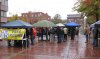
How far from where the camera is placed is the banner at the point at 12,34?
78.2ft

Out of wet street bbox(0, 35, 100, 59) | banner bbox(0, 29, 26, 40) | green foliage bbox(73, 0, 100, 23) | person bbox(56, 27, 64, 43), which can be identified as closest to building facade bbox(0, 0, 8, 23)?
green foliage bbox(73, 0, 100, 23)

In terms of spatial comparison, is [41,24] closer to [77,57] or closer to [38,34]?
[38,34]

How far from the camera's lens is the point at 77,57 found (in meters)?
17.0

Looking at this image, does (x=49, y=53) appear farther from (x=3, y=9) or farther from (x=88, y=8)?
(x=3, y=9)

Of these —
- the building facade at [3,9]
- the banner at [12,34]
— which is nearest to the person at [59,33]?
the banner at [12,34]

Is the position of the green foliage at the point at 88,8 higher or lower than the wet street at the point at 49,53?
higher

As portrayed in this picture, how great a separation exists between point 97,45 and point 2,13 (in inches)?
2178

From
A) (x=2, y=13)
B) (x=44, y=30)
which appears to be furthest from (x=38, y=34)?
(x=2, y=13)

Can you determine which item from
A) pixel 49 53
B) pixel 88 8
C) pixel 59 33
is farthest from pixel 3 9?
pixel 49 53

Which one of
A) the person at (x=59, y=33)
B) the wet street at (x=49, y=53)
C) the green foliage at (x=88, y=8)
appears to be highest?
the green foliage at (x=88, y=8)

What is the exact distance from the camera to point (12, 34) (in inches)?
948

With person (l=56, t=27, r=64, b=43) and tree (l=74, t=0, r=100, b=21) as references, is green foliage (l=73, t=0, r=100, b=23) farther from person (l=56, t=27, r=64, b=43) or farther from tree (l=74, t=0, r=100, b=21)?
person (l=56, t=27, r=64, b=43)

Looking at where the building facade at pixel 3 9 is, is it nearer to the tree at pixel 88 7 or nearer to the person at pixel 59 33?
the tree at pixel 88 7

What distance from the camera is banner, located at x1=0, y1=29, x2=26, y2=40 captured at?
78.2 feet
